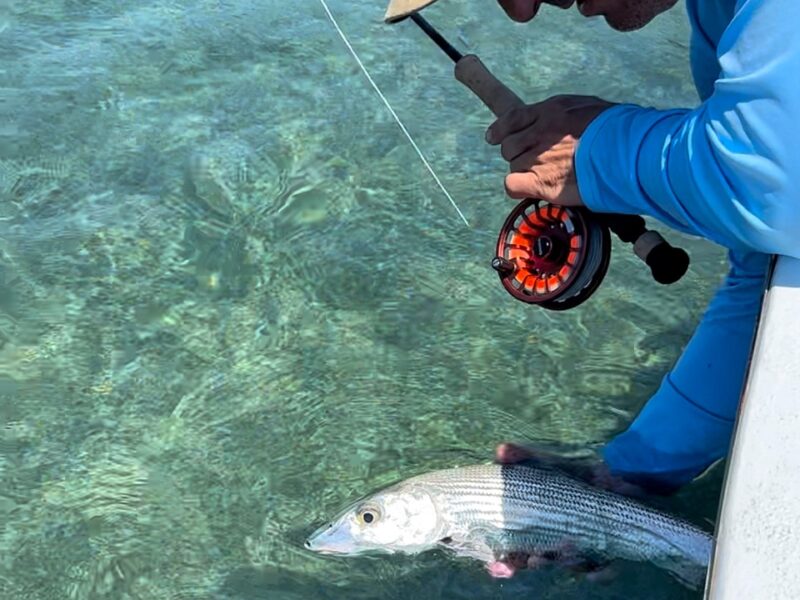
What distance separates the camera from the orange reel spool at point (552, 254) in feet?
9.72

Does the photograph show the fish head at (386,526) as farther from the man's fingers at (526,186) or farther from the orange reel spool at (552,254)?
the man's fingers at (526,186)

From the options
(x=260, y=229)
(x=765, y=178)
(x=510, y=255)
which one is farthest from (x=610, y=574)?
(x=260, y=229)

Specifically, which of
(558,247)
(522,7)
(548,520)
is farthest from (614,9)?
(548,520)

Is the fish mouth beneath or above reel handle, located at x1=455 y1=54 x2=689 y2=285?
beneath

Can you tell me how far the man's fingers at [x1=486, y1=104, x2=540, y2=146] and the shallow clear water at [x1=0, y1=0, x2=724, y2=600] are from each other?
4.20 ft

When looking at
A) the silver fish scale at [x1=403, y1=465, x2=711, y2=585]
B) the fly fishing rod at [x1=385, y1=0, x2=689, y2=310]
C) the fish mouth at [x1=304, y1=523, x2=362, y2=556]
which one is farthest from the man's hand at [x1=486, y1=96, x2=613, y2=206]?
the fish mouth at [x1=304, y1=523, x2=362, y2=556]

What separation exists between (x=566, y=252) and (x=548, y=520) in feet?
2.80

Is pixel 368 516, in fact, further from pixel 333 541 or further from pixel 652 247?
pixel 652 247

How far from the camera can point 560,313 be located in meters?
4.38

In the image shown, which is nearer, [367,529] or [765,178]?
[765,178]

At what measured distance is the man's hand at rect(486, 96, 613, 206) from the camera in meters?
2.81

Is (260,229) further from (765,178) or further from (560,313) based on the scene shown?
(765,178)

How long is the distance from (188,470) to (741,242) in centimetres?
213

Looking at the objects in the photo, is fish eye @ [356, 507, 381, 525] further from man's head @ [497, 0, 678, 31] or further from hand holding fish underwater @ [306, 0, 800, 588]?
man's head @ [497, 0, 678, 31]
